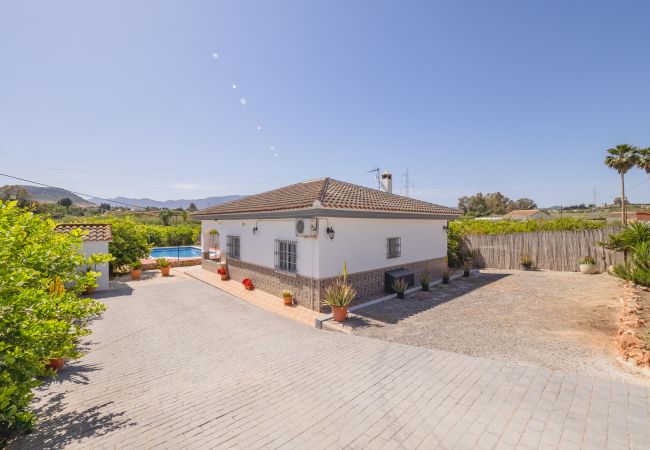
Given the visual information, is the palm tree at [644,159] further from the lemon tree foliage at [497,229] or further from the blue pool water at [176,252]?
the blue pool water at [176,252]

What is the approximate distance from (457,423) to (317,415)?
7.55 ft

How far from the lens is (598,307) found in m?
10.4

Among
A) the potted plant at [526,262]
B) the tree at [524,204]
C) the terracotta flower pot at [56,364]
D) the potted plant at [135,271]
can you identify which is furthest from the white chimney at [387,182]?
the tree at [524,204]

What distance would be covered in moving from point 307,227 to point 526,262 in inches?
614

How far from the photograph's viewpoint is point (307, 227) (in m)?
11.1

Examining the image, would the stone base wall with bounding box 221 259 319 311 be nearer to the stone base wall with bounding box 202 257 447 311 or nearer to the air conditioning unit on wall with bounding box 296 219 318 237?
the stone base wall with bounding box 202 257 447 311

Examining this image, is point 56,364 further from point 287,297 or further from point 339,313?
point 339,313

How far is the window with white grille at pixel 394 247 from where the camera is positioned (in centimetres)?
1366

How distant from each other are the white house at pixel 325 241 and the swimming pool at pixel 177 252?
13.7 meters

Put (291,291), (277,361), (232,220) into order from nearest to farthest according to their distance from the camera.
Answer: (277,361) < (291,291) < (232,220)

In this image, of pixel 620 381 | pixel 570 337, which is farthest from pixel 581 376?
pixel 570 337

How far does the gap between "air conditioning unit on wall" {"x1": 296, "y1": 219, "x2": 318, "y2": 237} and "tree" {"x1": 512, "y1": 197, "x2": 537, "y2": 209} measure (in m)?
120

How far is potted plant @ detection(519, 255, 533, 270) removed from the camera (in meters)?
18.5

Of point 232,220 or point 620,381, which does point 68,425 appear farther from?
point 232,220
